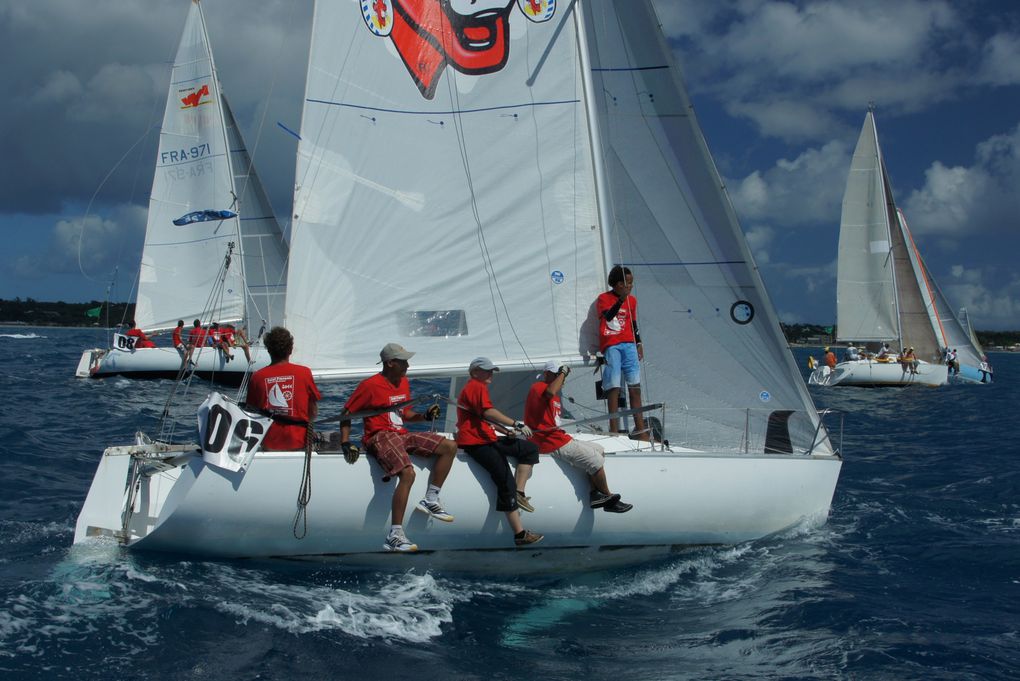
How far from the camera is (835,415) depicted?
17.9 meters

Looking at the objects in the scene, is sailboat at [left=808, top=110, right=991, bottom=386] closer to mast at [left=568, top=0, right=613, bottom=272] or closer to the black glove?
mast at [left=568, top=0, right=613, bottom=272]

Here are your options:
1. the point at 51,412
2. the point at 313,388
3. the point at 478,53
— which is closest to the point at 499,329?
the point at 313,388

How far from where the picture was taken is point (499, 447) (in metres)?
6.23

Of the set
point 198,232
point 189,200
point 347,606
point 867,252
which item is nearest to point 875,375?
point 867,252

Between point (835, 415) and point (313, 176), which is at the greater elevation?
point (313, 176)

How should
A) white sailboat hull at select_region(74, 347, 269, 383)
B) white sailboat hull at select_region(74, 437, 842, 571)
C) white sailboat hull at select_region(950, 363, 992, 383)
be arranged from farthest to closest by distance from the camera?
white sailboat hull at select_region(950, 363, 992, 383) → white sailboat hull at select_region(74, 347, 269, 383) → white sailboat hull at select_region(74, 437, 842, 571)

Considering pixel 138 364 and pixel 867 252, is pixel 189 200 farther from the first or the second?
pixel 867 252

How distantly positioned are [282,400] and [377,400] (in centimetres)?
65

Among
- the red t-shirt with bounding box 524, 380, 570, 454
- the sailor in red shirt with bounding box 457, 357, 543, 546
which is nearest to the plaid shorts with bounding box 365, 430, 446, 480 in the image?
the sailor in red shirt with bounding box 457, 357, 543, 546

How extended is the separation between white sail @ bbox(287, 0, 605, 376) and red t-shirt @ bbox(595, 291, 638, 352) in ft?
0.49

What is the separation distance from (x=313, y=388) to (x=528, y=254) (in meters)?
2.13

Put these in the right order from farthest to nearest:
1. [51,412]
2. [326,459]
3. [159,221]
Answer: [159,221], [51,412], [326,459]

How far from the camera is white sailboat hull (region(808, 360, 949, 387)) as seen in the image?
2945 centimetres

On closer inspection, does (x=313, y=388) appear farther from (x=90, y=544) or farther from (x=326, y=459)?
(x=90, y=544)
